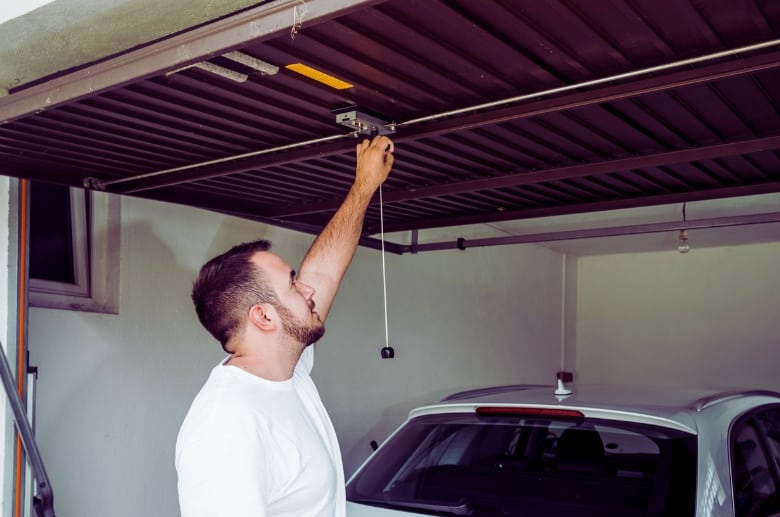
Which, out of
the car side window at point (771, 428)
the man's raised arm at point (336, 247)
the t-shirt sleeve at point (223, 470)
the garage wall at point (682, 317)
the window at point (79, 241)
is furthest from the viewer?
the garage wall at point (682, 317)

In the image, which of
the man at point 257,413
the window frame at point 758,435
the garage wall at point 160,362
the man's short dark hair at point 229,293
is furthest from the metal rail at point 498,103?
the window frame at point 758,435

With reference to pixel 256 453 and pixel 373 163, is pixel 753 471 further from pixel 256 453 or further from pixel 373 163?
pixel 256 453

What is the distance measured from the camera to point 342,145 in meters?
3.63

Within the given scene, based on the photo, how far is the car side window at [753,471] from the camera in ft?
9.47

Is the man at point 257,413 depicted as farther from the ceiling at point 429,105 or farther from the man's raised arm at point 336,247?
the ceiling at point 429,105

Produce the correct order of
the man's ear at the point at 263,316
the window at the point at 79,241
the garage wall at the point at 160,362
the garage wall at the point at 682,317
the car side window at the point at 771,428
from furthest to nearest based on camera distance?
the garage wall at the point at 682,317 < the window at the point at 79,241 < the garage wall at the point at 160,362 < the car side window at the point at 771,428 < the man's ear at the point at 263,316

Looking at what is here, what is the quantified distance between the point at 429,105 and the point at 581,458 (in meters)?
1.60

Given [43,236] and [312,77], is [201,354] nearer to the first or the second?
[43,236]

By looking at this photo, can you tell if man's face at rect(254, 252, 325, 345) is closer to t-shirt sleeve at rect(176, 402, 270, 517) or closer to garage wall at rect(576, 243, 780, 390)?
t-shirt sleeve at rect(176, 402, 270, 517)

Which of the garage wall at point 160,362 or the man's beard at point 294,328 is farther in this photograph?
the garage wall at point 160,362

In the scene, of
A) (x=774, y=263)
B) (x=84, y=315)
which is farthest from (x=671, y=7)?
(x=774, y=263)

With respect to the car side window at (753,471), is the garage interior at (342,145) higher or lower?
higher

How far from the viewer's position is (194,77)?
2.93 m

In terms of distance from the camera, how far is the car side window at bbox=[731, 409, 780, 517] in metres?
2.89
